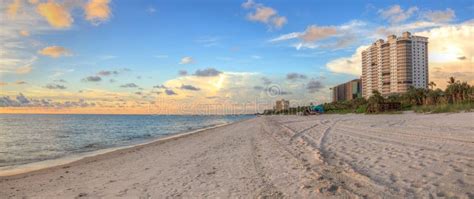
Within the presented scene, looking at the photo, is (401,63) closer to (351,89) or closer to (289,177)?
(351,89)

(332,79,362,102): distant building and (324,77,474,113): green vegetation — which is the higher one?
(332,79,362,102): distant building

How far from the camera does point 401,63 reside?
124m

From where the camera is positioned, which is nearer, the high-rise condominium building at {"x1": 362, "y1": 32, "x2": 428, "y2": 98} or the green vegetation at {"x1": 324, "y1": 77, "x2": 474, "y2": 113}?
the green vegetation at {"x1": 324, "y1": 77, "x2": 474, "y2": 113}

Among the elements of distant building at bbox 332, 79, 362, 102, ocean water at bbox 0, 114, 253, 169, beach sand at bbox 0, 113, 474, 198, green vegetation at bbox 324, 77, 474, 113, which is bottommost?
ocean water at bbox 0, 114, 253, 169

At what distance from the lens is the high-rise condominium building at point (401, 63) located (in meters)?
124

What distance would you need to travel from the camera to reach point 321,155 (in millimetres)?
10992

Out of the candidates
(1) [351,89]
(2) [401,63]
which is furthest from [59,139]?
(1) [351,89]

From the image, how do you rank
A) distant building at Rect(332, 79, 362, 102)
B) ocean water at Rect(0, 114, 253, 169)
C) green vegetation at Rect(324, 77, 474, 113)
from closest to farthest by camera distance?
ocean water at Rect(0, 114, 253, 169) < green vegetation at Rect(324, 77, 474, 113) < distant building at Rect(332, 79, 362, 102)

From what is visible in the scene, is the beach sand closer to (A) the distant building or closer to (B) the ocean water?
(B) the ocean water

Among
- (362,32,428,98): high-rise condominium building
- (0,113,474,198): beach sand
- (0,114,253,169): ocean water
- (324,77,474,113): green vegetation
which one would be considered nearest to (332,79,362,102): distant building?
(362,32,428,98): high-rise condominium building

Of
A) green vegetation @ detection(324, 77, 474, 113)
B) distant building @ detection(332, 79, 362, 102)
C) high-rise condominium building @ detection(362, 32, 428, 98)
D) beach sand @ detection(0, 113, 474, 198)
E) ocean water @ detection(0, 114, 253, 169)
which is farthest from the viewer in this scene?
distant building @ detection(332, 79, 362, 102)

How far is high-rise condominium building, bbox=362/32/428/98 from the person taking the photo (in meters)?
124

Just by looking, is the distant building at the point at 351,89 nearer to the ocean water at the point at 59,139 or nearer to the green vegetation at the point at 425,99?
the green vegetation at the point at 425,99

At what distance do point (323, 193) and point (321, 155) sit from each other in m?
4.82
